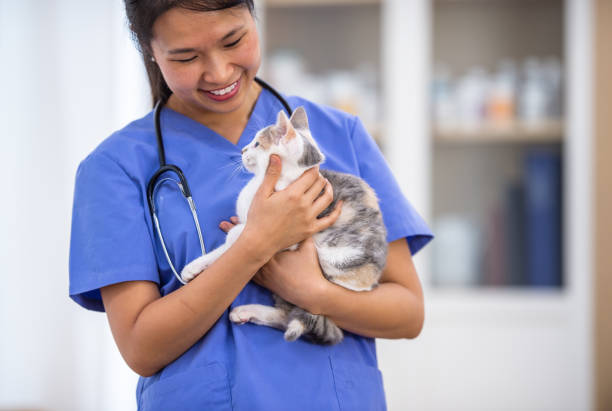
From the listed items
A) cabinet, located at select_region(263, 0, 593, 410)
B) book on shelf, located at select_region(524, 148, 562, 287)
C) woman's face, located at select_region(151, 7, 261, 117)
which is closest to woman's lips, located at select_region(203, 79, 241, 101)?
woman's face, located at select_region(151, 7, 261, 117)

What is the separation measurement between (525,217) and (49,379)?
7.04 feet

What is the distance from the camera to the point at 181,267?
3.19 ft

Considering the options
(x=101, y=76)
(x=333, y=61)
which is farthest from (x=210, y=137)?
A: (x=333, y=61)

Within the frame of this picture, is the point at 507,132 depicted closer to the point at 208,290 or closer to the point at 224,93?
the point at 224,93

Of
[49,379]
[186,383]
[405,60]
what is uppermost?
[405,60]

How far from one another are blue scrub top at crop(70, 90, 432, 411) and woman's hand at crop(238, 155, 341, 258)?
100mm

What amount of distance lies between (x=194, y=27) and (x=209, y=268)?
388 mm

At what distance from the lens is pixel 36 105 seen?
226 centimetres

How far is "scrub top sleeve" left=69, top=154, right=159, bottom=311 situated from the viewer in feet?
3.06

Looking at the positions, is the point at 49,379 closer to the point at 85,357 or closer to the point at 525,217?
the point at 85,357

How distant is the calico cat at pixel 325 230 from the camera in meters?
0.96

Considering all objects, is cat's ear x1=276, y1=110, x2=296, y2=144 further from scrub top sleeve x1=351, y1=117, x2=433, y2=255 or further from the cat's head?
scrub top sleeve x1=351, y1=117, x2=433, y2=255

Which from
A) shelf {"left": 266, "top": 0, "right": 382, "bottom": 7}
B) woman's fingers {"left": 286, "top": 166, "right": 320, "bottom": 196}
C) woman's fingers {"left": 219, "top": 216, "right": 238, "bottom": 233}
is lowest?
woman's fingers {"left": 219, "top": 216, "right": 238, "bottom": 233}

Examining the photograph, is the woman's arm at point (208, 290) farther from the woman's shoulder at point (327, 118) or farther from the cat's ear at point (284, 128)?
the woman's shoulder at point (327, 118)
